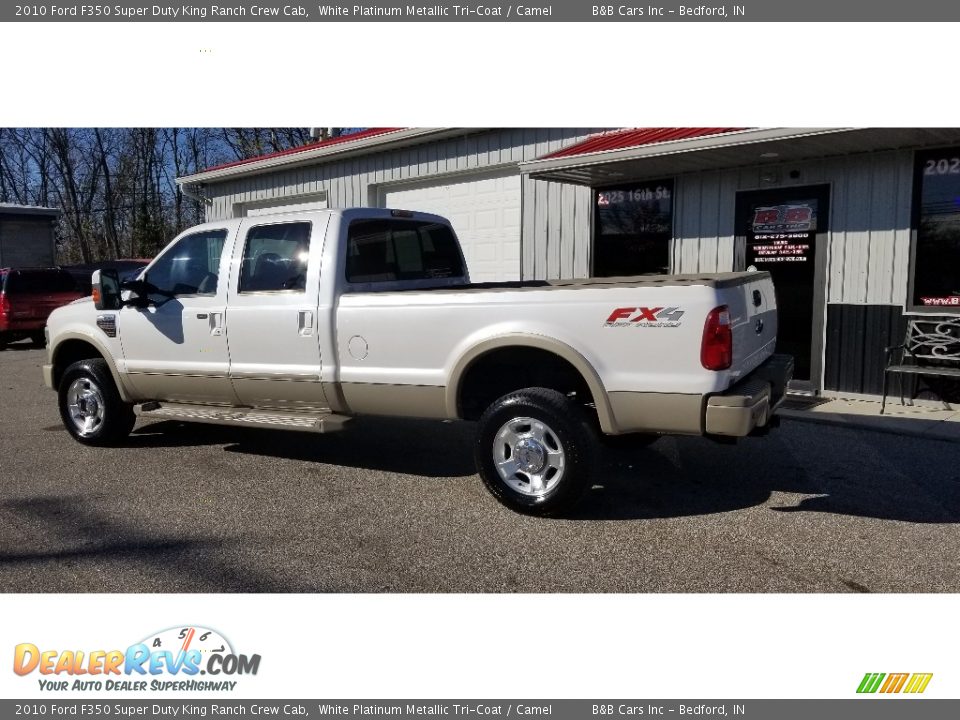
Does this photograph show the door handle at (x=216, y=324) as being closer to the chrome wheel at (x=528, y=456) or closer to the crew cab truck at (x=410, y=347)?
the crew cab truck at (x=410, y=347)

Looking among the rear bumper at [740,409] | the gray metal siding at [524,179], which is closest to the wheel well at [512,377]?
the rear bumper at [740,409]

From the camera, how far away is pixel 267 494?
17.9 ft

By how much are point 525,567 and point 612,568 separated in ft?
1.48

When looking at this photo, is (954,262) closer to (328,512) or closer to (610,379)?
(610,379)

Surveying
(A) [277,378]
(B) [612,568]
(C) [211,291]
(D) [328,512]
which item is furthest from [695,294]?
(C) [211,291]

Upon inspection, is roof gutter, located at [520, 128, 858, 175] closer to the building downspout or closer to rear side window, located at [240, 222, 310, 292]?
rear side window, located at [240, 222, 310, 292]

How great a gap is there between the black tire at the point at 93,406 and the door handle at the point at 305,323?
87.0 inches

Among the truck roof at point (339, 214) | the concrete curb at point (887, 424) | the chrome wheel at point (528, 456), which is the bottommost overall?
the concrete curb at point (887, 424)

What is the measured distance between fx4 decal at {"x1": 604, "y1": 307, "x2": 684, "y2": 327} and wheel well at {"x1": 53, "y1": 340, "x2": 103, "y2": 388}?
4.89 m

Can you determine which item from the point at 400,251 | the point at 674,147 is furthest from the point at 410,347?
the point at 674,147

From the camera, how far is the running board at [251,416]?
18.4 feet

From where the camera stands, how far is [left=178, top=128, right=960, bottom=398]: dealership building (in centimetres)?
803

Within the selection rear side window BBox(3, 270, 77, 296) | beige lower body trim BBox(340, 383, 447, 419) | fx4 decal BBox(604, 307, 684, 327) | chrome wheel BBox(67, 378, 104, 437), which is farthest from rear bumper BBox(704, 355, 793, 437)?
rear side window BBox(3, 270, 77, 296)

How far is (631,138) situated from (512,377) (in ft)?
16.7
